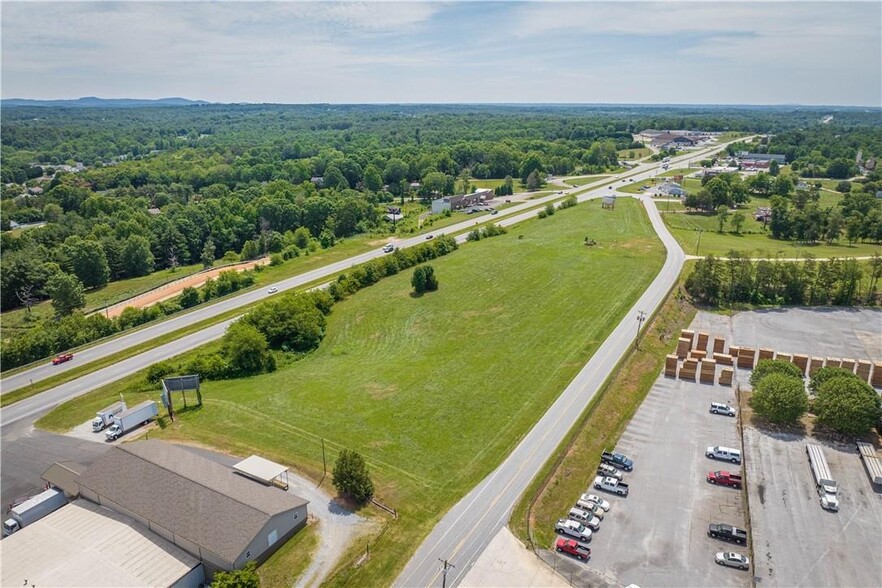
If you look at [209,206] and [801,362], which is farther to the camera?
[209,206]

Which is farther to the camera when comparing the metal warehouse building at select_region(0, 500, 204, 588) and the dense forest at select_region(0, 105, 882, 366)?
the dense forest at select_region(0, 105, 882, 366)

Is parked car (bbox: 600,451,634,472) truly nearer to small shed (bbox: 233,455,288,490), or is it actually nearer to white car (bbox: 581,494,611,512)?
white car (bbox: 581,494,611,512)

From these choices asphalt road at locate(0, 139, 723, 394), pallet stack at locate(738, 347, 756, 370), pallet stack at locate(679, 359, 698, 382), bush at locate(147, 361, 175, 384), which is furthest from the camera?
pallet stack at locate(738, 347, 756, 370)

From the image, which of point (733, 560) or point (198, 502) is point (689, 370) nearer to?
point (733, 560)

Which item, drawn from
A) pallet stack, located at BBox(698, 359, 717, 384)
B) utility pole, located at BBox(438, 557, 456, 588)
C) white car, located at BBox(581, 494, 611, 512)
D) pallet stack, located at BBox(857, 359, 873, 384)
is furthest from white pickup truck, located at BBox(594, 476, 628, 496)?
pallet stack, located at BBox(857, 359, 873, 384)

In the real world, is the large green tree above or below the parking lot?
above

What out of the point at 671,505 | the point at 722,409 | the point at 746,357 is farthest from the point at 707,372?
the point at 671,505

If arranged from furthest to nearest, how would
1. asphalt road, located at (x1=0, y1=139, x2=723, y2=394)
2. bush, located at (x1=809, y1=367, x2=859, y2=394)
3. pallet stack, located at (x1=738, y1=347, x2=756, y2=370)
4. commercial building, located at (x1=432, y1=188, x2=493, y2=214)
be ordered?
commercial building, located at (x1=432, y1=188, x2=493, y2=214)
pallet stack, located at (x1=738, y1=347, x2=756, y2=370)
asphalt road, located at (x1=0, y1=139, x2=723, y2=394)
bush, located at (x1=809, y1=367, x2=859, y2=394)

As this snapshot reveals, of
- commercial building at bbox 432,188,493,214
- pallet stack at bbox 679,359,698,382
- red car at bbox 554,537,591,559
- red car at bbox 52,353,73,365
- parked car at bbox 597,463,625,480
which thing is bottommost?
red car at bbox 554,537,591,559
